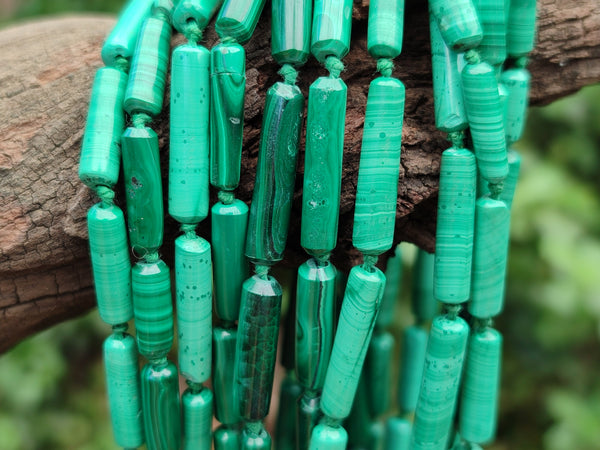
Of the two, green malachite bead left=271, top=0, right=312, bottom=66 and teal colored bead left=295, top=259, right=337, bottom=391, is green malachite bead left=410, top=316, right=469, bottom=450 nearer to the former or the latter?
teal colored bead left=295, top=259, right=337, bottom=391

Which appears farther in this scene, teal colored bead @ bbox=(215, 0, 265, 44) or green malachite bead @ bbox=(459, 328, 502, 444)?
green malachite bead @ bbox=(459, 328, 502, 444)

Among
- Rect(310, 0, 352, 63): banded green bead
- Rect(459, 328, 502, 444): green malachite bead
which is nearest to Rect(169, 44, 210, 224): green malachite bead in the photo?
Rect(310, 0, 352, 63): banded green bead

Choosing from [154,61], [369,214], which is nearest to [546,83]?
[369,214]

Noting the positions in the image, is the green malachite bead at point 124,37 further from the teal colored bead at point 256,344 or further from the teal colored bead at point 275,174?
the teal colored bead at point 256,344

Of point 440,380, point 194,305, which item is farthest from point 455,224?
point 194,305

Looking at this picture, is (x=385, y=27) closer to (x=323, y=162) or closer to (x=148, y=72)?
(x=323, y=162)

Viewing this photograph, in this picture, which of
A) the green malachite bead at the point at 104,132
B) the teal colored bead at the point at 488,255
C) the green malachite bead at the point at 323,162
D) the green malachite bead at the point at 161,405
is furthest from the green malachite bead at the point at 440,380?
the green malachite bead at the point at 104,132
